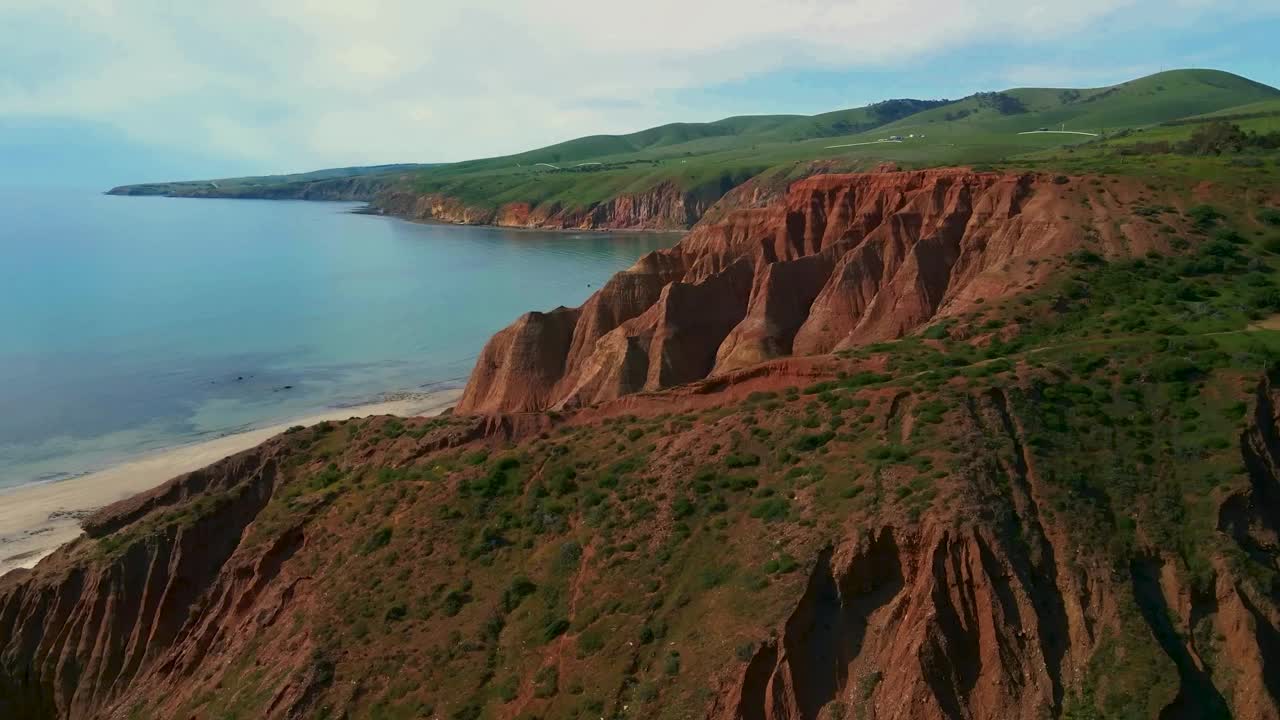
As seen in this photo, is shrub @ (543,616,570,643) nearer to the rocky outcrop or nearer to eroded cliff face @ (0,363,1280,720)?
eroded cliff face @ (0,363,1280,720)

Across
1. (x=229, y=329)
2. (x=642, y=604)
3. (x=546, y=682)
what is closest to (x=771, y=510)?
(x=642, y=604)

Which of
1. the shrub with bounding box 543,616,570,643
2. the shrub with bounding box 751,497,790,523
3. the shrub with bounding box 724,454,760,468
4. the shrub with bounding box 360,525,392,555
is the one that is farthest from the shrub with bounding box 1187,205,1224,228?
the shrub with bounding box 360,525,392,555

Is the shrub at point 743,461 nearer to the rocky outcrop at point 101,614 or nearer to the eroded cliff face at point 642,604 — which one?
the eroded cliff face at point 642,604

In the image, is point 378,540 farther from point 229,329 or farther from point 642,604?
point 229,329

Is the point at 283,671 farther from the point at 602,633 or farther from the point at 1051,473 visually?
the point at 1051,473

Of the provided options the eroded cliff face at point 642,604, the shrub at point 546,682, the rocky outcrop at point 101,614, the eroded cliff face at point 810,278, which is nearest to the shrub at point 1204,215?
the eroded cliff face at point 810,278

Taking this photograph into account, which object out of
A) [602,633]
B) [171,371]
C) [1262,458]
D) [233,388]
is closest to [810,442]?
[602,633]
